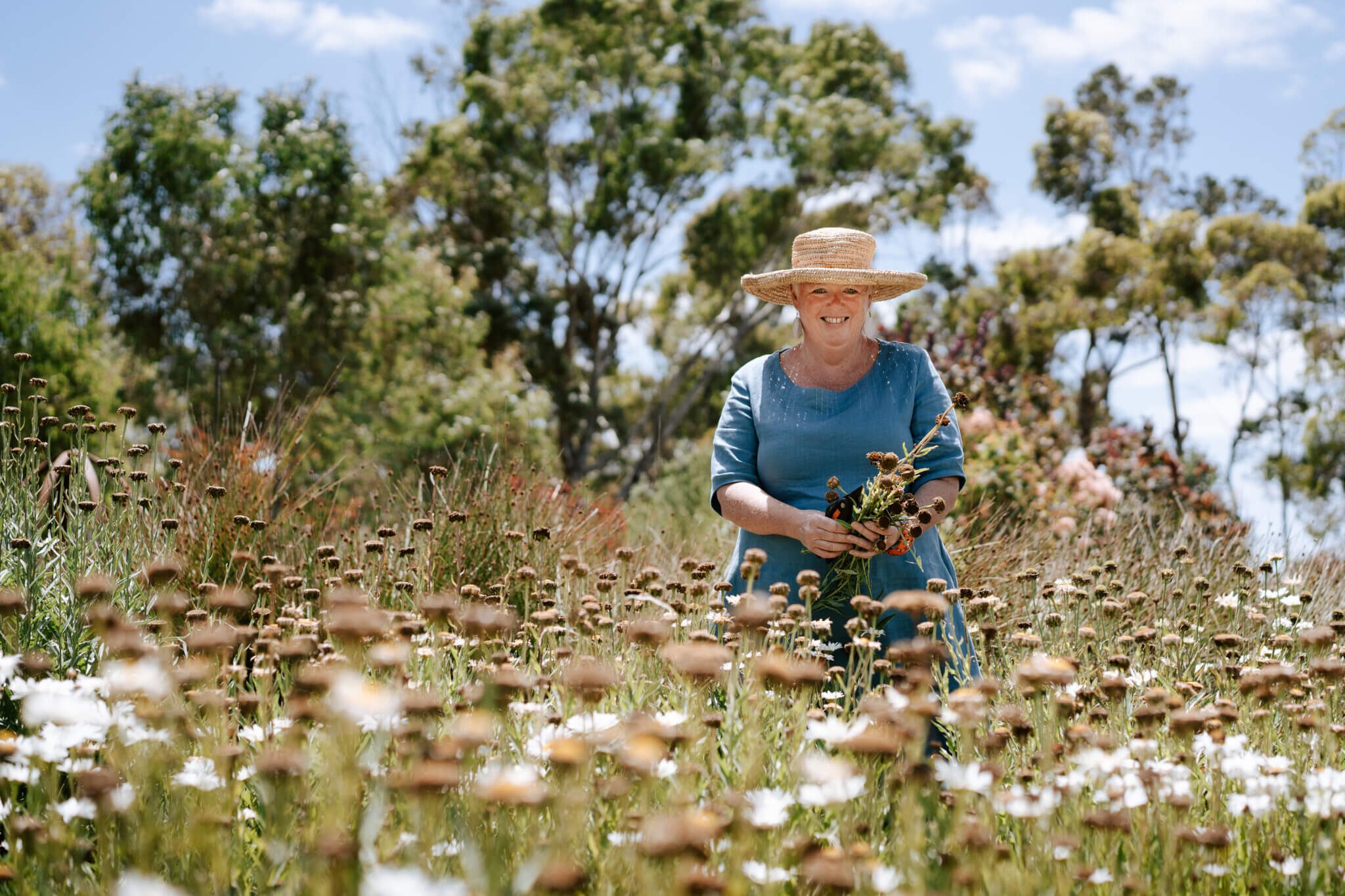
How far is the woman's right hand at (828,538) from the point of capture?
2.60m

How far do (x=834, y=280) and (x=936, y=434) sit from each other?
0.53 metres

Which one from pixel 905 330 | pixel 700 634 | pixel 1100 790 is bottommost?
pixel 1100 790

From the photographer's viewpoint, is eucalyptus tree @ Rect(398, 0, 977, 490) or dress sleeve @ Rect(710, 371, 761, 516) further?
eucalyptus tree @ Rect(398, 0, 977, 490)

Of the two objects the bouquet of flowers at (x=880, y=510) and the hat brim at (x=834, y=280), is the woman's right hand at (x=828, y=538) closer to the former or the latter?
the bouquet of flowers at (x=880, y=510)

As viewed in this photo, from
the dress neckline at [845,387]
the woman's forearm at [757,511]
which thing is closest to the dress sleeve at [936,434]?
the dress neckline at [845,387]

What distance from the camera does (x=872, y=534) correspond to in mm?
2586

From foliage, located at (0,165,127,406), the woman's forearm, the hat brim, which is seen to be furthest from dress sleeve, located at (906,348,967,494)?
foliage, located at (0,165,127,406)

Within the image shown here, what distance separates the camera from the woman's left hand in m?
2.58

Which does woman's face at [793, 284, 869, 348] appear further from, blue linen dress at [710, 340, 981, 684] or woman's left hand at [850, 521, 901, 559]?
woman's left hand at [850, 521, 901, 559]

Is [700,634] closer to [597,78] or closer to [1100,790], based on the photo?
[1100,790]

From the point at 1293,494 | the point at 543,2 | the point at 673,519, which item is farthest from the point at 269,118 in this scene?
the point at 1293,494

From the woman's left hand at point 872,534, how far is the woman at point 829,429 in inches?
5.9

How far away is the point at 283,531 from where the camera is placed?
4.43 metres

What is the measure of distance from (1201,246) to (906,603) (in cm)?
2289
